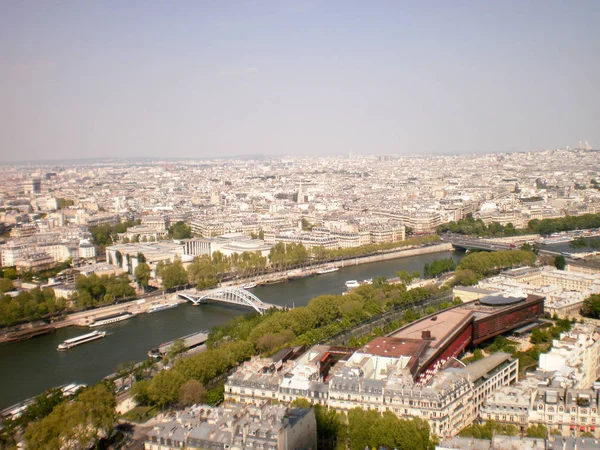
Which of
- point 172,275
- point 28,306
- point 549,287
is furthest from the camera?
point 172,275

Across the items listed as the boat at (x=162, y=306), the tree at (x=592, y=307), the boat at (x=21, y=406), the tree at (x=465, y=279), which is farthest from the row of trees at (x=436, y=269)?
the boat at (x=21, y=406)

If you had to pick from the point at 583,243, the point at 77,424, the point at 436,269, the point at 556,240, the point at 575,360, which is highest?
the point at 575,360

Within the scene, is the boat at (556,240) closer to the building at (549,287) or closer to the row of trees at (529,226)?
the row of trees at (529,226)

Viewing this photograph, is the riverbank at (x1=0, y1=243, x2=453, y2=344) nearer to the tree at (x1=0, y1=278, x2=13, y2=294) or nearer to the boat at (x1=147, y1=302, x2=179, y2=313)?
the boat at (x1=147, y1=302, x2=179, y2=313)

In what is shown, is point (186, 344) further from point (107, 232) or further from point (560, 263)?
point (107, 232)

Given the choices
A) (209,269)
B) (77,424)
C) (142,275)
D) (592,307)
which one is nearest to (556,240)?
(592,307)

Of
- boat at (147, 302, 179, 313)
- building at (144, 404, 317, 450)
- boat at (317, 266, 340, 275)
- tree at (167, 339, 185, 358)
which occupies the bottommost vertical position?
boat at (317, 266, 340, 275)

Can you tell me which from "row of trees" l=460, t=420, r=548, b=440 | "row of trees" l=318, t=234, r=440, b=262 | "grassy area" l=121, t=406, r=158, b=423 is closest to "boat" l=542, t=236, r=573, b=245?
"row of trees" l=318, t=234, r=440, b=262
